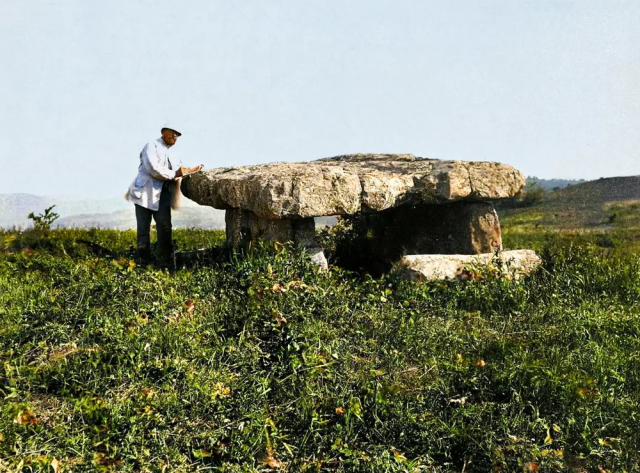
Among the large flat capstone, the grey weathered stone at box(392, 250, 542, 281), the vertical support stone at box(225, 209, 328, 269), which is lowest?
the grey weathered stone at box(392, 250, 542, 281)

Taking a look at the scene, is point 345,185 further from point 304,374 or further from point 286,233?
point 304,374

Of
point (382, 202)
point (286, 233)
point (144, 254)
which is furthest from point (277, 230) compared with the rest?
point (144, 254)

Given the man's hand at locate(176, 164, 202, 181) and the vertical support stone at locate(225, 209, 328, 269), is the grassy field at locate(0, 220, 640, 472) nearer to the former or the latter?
the vertical support stone at locate(225, 209, 328, 269)

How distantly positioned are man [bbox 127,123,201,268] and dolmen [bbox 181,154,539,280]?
1.08 feet

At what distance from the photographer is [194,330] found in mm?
5902

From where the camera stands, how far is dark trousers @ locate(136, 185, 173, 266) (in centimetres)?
956

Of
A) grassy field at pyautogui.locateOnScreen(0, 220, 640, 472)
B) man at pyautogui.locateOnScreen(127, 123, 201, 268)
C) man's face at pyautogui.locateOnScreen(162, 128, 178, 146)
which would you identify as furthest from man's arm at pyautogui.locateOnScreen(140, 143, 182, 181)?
grassy field at pyautogui.locateOnScreen(0, 220, 640, 472)

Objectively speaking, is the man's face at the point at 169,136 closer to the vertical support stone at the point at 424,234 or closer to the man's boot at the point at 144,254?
the man's boot at the point at 144,254

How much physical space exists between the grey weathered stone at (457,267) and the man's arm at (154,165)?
336cm

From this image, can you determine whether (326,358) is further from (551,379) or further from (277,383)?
(551,379)

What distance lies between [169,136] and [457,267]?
4.36m

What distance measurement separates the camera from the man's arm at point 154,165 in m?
9.10

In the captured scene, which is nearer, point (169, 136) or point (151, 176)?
point (151, 176)

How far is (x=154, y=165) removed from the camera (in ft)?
29.8
